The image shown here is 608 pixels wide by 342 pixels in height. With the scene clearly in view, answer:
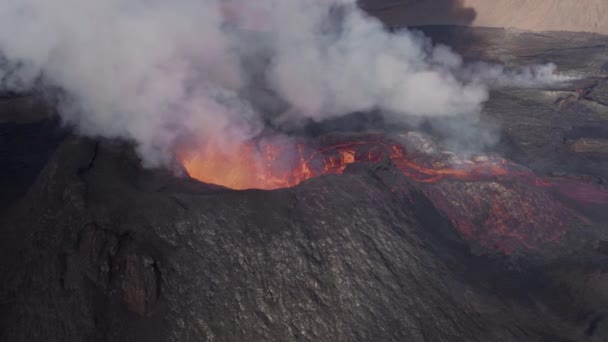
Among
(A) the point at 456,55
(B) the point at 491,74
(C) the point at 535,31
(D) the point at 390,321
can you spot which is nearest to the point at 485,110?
(B) the point at 491,74

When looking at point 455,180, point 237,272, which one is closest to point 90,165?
point 237,272

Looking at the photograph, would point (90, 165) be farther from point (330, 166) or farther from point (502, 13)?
point (502, 13)

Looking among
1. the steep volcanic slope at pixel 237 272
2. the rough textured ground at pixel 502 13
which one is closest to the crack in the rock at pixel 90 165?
the steep volcanic slope at pixel 237 272

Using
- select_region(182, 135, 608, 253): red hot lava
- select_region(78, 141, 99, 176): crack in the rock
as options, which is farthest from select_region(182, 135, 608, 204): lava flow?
select_region(78, 141, 99, 176): crack in the rock

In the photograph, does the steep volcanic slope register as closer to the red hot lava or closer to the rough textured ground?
the red hot lava

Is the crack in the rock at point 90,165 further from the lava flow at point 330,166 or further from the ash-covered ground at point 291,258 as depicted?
the lava flow at point 330,166
